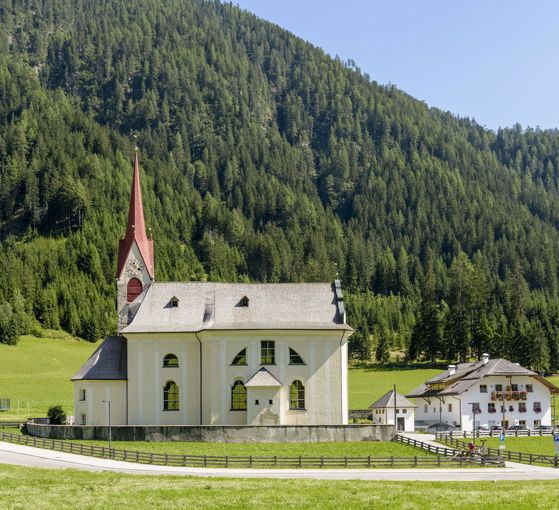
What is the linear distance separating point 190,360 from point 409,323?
114410 millimetres

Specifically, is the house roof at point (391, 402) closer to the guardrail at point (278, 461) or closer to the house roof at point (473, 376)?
the house roof at point (473, 376)

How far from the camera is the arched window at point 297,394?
82.9m

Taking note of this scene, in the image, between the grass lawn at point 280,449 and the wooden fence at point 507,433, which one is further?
the wooden fence at point 507,433

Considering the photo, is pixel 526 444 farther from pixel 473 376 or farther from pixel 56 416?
pixel 56 416

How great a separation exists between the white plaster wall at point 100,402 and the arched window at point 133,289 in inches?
443

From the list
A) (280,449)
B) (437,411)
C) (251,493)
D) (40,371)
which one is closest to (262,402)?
(280,449)

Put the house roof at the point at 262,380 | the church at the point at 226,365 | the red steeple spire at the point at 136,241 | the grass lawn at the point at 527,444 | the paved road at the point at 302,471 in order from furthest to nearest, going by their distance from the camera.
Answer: the red steeple spire at the point at 136,241
the church at the point at 226,365
the house roof at the point at 262,380
the grass lawn at the point at 527,444
the paved road at the point at 302,471

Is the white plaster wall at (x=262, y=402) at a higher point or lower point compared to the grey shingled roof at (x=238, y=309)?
lower

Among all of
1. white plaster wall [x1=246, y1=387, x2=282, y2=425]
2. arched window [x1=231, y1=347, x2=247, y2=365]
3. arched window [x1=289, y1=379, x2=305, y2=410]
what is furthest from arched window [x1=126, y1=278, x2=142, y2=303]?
arched window [x1=289, y1=379, x2=305, y2=410]

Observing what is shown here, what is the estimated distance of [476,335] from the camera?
163 meters

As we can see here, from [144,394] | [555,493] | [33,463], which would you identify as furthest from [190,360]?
[555,493]

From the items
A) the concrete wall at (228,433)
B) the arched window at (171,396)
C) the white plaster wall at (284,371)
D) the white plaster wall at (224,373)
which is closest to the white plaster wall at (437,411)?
the white plaster wall at (284,371)

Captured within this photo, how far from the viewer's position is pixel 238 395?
82750mm

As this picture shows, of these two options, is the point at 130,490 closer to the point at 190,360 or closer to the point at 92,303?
the point at 190,360
